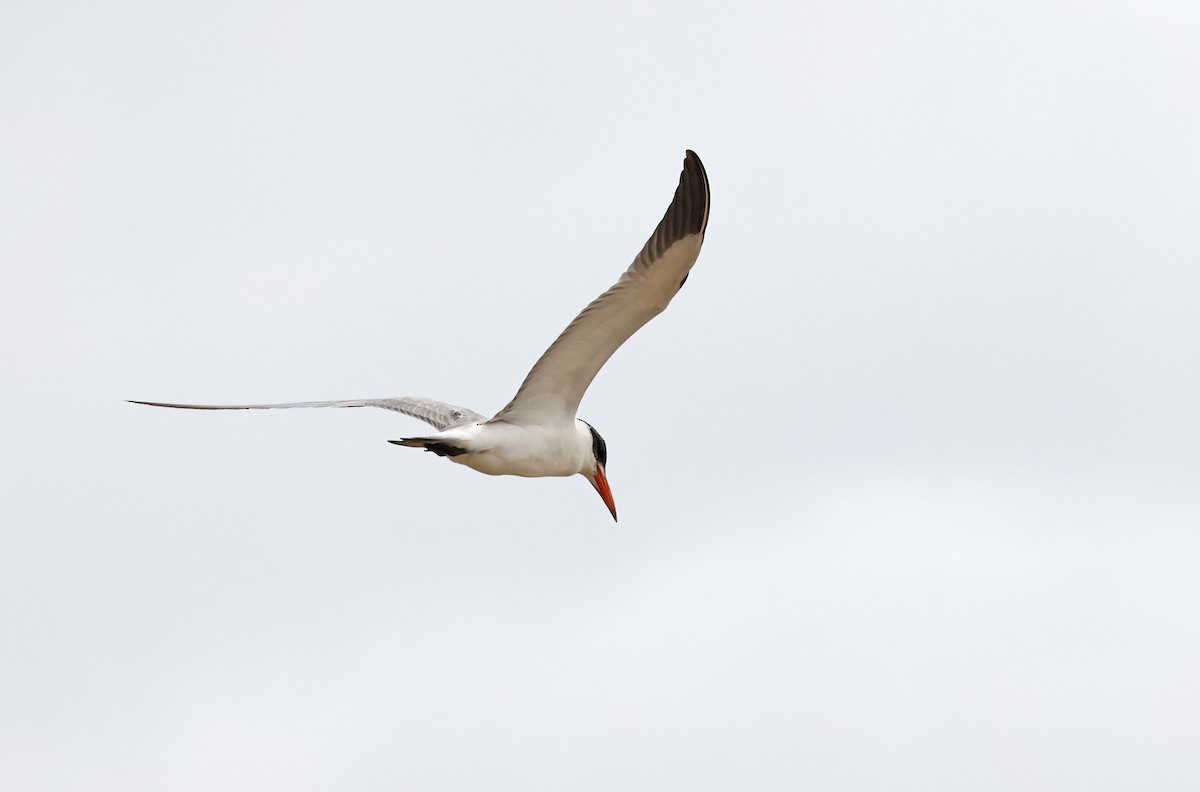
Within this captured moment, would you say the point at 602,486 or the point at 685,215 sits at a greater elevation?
the point at 685,215

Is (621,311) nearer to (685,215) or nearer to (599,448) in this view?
(685,215)

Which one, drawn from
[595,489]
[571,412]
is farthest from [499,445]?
[595,489]

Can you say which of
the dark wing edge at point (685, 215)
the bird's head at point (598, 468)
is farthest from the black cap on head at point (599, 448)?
the dark wing edge at point (685, 215)

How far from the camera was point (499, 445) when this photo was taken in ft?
48.4

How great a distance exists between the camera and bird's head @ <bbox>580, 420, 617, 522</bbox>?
1598 cm

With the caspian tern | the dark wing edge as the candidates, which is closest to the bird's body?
the caspian tern

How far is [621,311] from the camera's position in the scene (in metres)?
13.9

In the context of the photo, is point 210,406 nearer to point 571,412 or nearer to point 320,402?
point 320,402

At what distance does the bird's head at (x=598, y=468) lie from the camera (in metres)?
16.0

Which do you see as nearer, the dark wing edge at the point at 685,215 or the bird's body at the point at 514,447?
the dark wing edge at the point at 685,215

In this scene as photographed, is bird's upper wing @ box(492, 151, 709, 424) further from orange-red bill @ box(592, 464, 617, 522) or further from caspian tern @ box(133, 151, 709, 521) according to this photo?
orange-red bill @ box(592, 464, 617, 522)

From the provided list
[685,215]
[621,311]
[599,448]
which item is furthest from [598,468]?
[685,215]

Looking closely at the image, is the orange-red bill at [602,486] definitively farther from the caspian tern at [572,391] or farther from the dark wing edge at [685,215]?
the dark wing edge at [685,215]

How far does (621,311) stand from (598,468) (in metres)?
2.76
